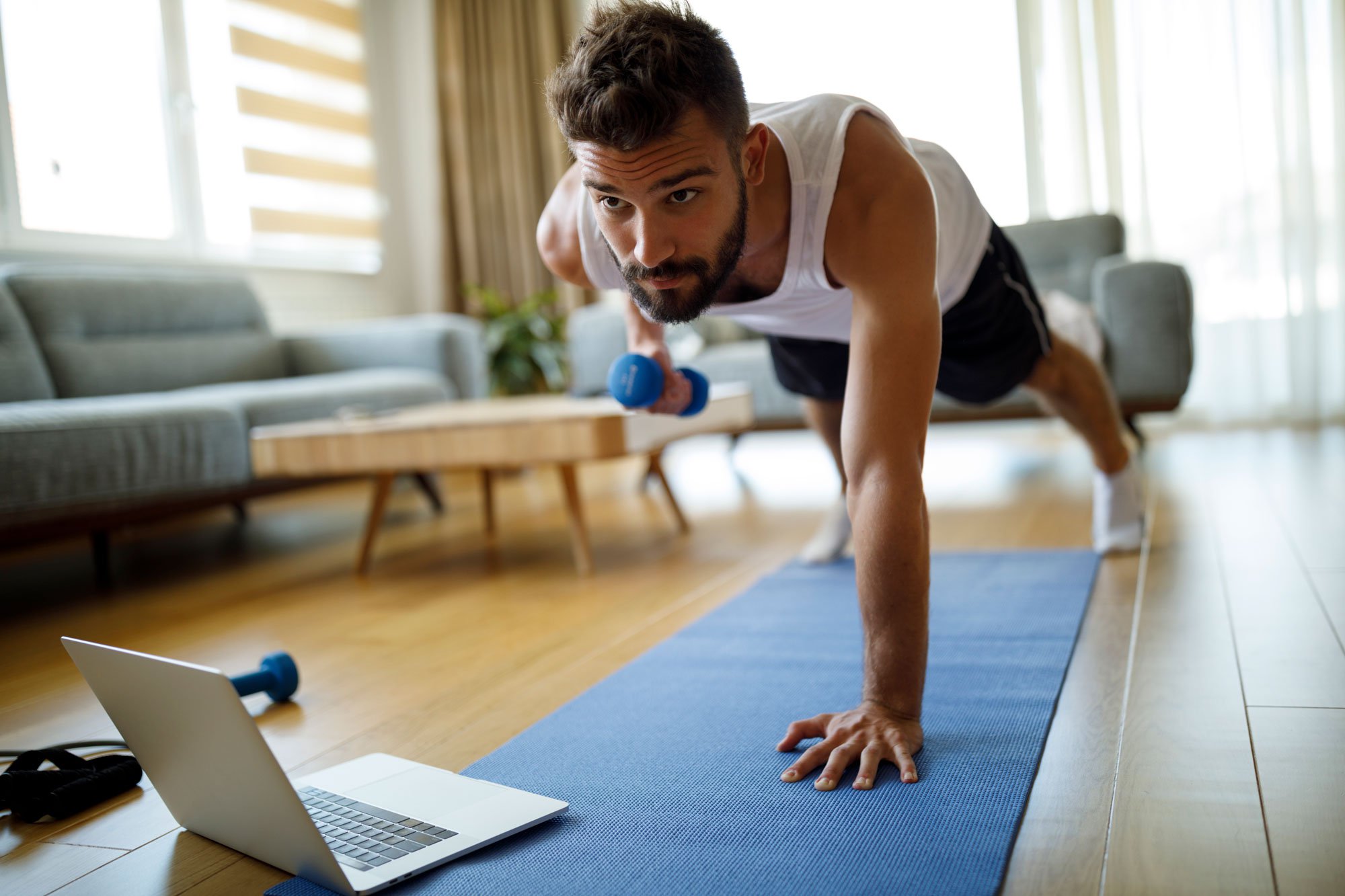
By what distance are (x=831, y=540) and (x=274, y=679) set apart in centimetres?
115

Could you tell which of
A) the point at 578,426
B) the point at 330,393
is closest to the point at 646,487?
the point at 330,393

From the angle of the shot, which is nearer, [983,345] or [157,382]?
[983,345]

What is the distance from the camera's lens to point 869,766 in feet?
3.58

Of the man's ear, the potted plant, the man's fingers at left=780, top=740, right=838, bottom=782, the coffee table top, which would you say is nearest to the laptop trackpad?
the man's fingers at left=780, top=740, right=838, bottom=782

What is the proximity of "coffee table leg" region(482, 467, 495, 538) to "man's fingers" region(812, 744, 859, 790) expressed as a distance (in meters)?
1.90

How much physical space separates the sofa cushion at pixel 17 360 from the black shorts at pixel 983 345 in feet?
7.04

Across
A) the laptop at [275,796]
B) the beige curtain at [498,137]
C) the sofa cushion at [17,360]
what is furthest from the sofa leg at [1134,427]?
the sofa cushion at [17,360]

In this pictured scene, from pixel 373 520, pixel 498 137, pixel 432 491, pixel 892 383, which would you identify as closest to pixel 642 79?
pixel 892 383

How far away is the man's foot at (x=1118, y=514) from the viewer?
6.88ft

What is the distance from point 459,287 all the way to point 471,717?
438 centimetres

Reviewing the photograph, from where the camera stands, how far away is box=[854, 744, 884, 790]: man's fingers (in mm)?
1075

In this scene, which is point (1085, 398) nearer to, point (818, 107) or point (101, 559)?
point (818, 107)

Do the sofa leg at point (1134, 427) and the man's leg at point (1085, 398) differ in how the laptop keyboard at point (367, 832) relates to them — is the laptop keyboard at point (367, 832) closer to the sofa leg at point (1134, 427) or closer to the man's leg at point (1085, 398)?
the man's leg at point (1085, 398)

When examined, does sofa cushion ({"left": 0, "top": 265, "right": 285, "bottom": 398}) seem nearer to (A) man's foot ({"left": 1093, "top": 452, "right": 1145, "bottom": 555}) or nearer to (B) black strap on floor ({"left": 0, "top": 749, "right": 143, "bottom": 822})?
(B) black strap on floor ({"left": 0, "top": 749, "right": 143, "bottom": 822})
